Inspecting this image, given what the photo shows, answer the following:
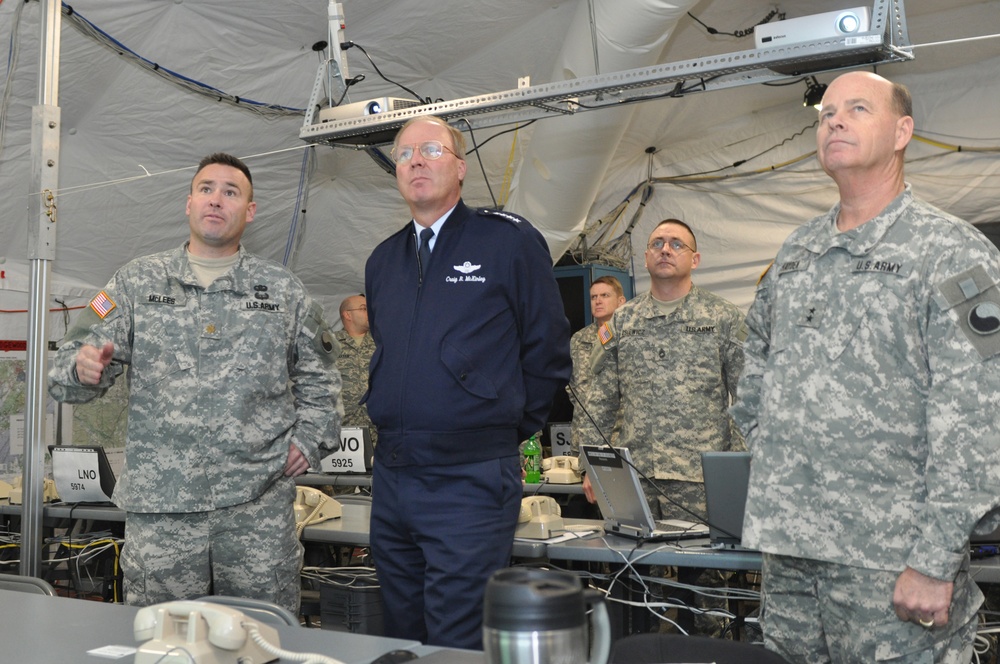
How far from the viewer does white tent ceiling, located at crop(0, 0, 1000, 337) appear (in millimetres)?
5109

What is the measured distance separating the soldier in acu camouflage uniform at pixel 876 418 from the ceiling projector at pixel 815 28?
3.76 ft

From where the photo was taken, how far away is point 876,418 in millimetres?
1841

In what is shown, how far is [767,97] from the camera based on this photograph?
7008mm

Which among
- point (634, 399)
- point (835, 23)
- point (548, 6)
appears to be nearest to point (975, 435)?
point (835, 23)

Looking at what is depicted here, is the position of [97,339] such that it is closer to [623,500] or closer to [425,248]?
[425,248]

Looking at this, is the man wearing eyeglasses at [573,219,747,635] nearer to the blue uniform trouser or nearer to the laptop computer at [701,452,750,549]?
the laptop computer at [701,452,750,549]

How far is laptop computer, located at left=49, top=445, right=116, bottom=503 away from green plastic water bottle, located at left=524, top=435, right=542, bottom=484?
2.01m

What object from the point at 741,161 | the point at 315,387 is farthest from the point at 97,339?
the point at 741,161

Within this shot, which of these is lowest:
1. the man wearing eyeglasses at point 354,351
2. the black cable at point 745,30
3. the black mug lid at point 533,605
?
the black mug lid at point 533,605

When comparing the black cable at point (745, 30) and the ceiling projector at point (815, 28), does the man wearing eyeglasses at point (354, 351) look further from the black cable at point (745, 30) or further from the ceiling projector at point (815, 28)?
the ceiling projector at point (815, 28)

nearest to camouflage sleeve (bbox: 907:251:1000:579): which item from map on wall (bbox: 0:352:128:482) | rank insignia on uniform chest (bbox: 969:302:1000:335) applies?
rank insignia on uniform chest (bbox: 969:302:1000:335)

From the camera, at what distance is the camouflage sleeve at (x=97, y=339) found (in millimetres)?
2576

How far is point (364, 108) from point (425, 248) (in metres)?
1.60

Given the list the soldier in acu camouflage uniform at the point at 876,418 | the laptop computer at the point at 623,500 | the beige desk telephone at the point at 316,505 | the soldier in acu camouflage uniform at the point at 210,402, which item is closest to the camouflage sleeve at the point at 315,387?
the soldier in acu camouflage uniform at the point at 210,402
